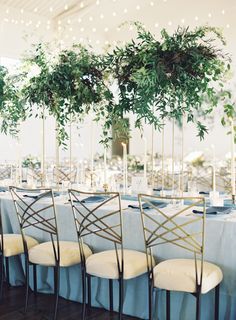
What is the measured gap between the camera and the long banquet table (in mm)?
2836

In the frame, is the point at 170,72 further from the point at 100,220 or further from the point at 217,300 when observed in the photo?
the point at 217,300

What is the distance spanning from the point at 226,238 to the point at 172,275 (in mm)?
452

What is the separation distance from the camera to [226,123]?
351 centimetres

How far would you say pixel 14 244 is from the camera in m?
3.62

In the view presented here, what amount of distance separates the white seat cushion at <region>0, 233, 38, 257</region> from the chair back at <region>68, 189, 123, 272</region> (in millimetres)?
487

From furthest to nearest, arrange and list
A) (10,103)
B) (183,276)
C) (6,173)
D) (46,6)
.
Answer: (46,6), (6,173), (10,103), (183,276)

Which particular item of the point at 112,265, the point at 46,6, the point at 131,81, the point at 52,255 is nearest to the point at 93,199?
the point at 52,255

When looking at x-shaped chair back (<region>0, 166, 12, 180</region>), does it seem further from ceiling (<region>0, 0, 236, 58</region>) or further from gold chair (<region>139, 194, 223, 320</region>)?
gold chair (<region>139, 194, 223, 320</region>)

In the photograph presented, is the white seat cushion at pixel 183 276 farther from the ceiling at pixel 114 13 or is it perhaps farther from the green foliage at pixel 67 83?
the ceiling at pixel 114 13

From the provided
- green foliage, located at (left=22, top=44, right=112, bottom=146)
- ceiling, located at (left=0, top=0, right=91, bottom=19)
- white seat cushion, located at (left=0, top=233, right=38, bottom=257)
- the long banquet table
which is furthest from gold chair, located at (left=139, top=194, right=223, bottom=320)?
ceiling, located at (left=0, top=0, right=91, bottom=19)

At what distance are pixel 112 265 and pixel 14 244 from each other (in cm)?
110

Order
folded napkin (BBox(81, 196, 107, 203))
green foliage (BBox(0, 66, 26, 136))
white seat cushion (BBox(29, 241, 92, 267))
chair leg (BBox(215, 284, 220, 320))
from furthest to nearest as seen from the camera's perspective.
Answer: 1. green foliage (BBox(0, 66, 26, 136))
2. folded napkin (BBox(81, 196, 107, 203))
3. white seat cushion (BBox(29, 241, 92, 267))
4. chair leg (BBox(215, 284, 220, 320))

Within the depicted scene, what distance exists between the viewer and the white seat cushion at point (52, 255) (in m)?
3.23

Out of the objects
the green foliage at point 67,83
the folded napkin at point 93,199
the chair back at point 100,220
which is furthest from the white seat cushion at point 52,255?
the green foliage at point 67,83
